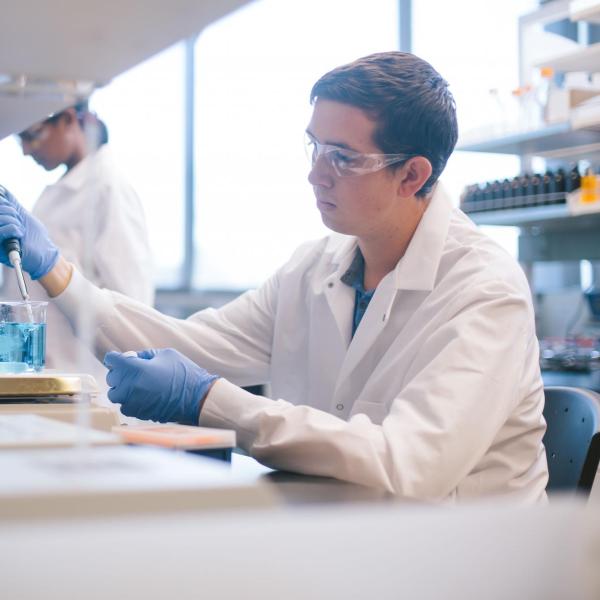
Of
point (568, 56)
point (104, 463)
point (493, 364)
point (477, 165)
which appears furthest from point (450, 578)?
point (477, 165)

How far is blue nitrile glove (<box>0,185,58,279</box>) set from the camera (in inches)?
70.3

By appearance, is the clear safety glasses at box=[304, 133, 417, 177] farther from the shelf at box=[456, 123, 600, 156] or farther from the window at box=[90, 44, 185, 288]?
the window at box=[90, 44, 185, 288]

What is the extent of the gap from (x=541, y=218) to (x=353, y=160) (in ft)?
8.50

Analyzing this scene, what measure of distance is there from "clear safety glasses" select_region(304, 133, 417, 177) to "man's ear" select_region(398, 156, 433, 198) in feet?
0.07

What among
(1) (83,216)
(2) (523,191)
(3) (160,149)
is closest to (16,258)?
(1) (83,216)

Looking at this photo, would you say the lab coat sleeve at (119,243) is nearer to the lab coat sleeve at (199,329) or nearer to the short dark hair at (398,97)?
the lab coat sleeve at (199,329)

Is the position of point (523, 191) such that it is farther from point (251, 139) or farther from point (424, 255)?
point (424, 255)

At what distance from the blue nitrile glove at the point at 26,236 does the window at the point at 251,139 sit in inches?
147

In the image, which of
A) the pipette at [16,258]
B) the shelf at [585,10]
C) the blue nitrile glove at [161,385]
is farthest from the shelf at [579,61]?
the blue nitrile glove at [161,385]

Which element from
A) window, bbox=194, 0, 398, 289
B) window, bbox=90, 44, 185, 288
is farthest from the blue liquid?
window, bbox=194, 0, 398, 289

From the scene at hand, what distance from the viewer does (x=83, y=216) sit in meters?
2.78

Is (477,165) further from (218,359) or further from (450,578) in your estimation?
(450,578)

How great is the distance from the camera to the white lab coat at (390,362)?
1.27 meters

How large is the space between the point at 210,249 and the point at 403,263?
402cm
